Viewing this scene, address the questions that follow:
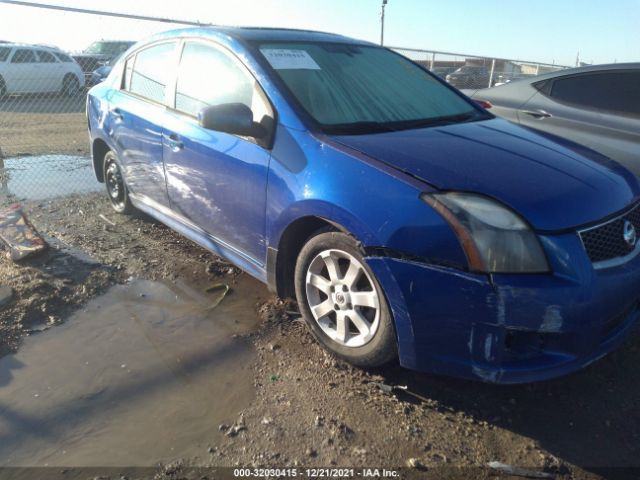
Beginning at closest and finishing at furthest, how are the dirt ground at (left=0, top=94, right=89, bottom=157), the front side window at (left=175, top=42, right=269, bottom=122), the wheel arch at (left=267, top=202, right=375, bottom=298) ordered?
the wheel arch at (left=267, top=202, right=375, bottom=298) → the front side window at (left=175, top=42, right=269, bottom=122) → the dirt ground at (left=0, top=94, right=89, bottom=157)

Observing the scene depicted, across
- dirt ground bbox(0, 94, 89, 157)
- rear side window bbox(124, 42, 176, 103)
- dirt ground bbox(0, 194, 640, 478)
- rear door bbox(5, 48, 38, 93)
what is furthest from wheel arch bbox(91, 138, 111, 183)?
rear door bbox(5, 48, 38, 93)

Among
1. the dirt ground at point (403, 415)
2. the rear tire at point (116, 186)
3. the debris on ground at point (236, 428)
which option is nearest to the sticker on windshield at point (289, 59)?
the dirt ground at point (403, 415)

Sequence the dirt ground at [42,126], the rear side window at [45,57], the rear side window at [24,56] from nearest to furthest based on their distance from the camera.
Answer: the dirt ground at [42,126]
the rear side window at [24,56]
the rear side window at [45,57]

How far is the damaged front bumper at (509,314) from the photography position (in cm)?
211

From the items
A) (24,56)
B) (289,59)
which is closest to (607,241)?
(289,59)

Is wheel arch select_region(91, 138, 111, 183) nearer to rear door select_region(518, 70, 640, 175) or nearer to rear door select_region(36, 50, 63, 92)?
rear door select_region(518, 70, 640, 175)

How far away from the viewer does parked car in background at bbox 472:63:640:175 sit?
14.1 feet

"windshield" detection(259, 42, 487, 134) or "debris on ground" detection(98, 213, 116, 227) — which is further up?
"windshield" detection(259, 42, 487, 134)

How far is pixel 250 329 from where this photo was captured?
3158 millimetres

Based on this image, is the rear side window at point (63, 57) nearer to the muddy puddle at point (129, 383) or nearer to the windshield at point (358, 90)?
the muddy puddle at point (129, 383)

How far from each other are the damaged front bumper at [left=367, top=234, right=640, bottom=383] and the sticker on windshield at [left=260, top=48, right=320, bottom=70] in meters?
1.42

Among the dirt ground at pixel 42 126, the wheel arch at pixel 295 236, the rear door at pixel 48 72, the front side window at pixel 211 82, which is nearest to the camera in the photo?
the wheel arch at pixel 295 236

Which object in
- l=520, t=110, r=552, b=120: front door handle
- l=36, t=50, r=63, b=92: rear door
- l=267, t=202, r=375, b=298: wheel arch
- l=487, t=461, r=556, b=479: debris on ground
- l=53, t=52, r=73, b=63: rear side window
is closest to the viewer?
l=487, t=461, r=556, b=479: debris on ground

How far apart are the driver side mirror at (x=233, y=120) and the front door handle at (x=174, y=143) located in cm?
72
